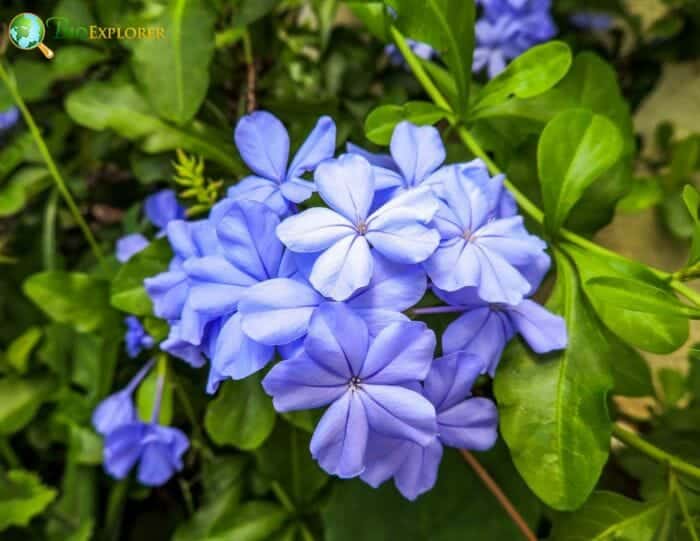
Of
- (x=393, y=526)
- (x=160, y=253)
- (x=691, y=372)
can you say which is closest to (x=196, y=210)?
(x=160, y=253)

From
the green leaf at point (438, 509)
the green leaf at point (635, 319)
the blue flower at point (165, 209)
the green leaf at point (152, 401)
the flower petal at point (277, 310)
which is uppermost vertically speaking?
the flower petal at point (277, 310)

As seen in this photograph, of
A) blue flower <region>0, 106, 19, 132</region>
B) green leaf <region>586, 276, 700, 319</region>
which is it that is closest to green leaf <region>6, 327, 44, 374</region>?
blue flower <region>0, 106, 19, 132</region>

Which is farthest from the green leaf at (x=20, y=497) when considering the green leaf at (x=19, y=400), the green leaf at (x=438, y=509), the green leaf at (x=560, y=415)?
the green leaf at (x=560, y=415)

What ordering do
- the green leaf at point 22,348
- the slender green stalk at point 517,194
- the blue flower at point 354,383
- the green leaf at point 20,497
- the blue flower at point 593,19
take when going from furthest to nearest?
the blue flower at point 593,19 < the green leaf at point 22,348 < the green leaf at point 20,497 < the slender green stalk at point 517,194 < the blue flower at point 354,383

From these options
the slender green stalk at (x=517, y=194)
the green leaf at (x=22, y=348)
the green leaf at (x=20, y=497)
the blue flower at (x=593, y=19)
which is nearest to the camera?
the slender green stalk at (x=517, y=194)

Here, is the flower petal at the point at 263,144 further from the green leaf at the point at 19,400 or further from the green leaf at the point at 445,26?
the green leaf at the point at 19,400

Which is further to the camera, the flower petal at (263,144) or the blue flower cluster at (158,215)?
the blue flower cluster at (158,215)

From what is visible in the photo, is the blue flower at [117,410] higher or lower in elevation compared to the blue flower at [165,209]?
lower

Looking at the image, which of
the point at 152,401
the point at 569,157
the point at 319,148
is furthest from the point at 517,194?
the point at 152,401
